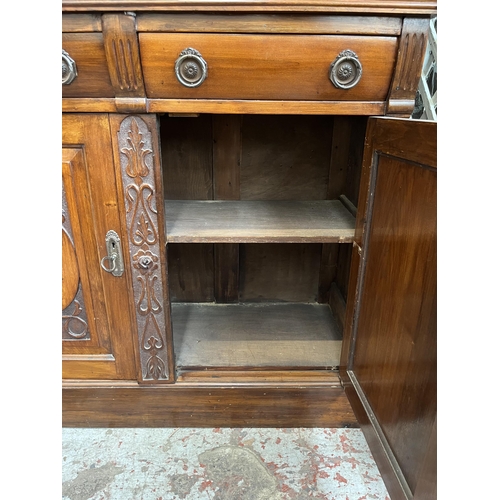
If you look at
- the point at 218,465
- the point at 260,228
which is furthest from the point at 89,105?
the point at 218,465

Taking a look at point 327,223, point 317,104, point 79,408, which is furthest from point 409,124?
point 79,408

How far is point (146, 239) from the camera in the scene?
0.82 m

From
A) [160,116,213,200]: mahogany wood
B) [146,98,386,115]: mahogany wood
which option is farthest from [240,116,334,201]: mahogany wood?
[146,98,386,115]: mahogany wood

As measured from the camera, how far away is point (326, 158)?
1.17m

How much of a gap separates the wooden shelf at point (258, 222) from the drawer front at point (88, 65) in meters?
0.33

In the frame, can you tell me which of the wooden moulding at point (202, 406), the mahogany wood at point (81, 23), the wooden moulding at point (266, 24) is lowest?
the wooden moulding at point (202, 406)

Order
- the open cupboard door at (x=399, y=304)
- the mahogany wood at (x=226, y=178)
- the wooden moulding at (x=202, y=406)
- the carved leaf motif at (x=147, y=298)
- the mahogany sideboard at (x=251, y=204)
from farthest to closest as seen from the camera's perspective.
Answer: the mahogany wood at (x=226, y=178) < the wooden moulding at (x=202, y=406) < the carved leaf motif at (x=147, y=298) < the mahogany sideboard at (x=251, y=204) < the open cupboard door at (x=399, y=304)

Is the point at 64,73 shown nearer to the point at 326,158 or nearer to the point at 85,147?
the point at 85,147

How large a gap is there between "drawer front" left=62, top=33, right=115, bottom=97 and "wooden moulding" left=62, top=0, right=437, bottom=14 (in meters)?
0.05

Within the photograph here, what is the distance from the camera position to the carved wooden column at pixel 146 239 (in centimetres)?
75

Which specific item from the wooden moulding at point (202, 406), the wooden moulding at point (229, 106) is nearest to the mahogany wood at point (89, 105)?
the wooden moulding at point (229, 106)

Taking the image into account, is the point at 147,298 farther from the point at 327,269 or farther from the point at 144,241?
the point at 327,269

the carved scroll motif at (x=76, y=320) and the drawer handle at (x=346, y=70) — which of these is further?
the carved scroll motif at (x=76, y=320)

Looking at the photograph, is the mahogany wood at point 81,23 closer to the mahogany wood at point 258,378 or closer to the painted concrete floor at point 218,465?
the mahogany wood at point 258,378
